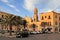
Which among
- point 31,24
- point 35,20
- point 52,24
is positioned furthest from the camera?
point 35,20

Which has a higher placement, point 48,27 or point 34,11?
point 34,11

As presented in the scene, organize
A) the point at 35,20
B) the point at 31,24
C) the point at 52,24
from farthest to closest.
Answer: the point at 35,20
the point at 31,24
the point at 52,24

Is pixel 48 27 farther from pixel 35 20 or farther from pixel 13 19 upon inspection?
pixel 13 19

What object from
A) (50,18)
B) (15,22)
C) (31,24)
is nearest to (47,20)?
(50,18)

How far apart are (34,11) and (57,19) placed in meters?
17.8

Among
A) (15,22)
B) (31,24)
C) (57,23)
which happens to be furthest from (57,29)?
(15,22)

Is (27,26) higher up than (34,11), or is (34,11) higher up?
(34,11)

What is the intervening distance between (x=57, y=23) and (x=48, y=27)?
599cm

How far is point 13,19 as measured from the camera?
44062mm

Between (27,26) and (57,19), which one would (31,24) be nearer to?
(27,26)

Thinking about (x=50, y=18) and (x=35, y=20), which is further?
(x=35, y=20)

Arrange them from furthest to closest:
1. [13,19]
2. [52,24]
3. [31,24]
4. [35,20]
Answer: [35,20] → [31,24] → [52,24] → [13,19]

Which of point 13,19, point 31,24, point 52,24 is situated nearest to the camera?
point 13,19

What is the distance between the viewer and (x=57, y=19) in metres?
90.2
